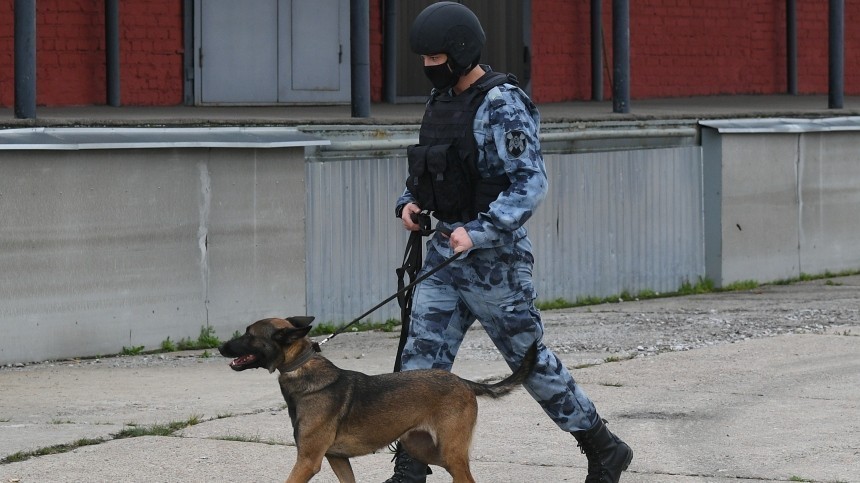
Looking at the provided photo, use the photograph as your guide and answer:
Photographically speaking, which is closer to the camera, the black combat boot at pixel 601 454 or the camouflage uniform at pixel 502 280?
the camouflage uniform at pixel 502 280

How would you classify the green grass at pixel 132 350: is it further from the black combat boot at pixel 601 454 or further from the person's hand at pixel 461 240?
the person's hand at pixel 461 240

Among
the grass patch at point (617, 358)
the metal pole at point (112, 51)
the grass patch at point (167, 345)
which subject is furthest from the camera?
the metal pole at point (112, 51)

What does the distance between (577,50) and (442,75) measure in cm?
1141

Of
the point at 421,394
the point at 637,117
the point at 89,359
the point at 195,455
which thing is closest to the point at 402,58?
the point at 637,117

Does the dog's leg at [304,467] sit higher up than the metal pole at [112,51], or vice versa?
the metal pole at [112,51]

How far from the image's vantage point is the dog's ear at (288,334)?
4.84 meters

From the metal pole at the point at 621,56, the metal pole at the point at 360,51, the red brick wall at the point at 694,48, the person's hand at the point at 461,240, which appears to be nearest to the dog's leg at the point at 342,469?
the person's hand at the point at 461,240

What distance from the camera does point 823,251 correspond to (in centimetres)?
1312

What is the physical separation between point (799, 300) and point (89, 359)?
5.78m

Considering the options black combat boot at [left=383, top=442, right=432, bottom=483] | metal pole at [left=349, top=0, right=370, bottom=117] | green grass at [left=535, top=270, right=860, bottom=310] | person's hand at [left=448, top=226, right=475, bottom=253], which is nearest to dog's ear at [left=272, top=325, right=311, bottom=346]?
person's hand at [left=448, top=226, right=475, bottom=253]

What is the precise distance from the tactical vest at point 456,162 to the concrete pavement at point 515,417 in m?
1.20

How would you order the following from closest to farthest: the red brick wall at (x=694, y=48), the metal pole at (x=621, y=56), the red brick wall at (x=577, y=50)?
1. the metal pole at (x=621, y=56)
2. the red brick wall at (x=577, y=50)
3. the red brick wall at (x=694, y=48)

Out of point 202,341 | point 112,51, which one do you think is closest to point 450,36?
point 202,341

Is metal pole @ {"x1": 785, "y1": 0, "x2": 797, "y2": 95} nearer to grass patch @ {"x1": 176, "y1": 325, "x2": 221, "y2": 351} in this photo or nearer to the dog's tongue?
grass patch @ {"x1": 176, "y1": 325, "x2": 221, "y2": 351}
